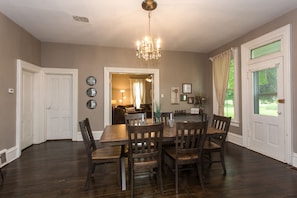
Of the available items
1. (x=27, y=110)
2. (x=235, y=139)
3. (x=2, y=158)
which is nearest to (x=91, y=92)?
(x=27, y=110)

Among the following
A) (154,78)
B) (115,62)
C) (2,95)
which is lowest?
(2,95)

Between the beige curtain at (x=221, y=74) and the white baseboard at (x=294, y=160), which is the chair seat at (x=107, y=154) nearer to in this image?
the white baseboard at (x=294, y=160)

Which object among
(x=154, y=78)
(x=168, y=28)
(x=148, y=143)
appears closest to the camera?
(x=148, y=143)

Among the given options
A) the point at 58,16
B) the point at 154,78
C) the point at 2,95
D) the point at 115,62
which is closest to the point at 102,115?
the point at 115,62

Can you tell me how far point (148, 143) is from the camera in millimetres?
2184

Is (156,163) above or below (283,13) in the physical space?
below

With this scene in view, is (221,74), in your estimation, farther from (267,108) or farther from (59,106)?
(59,106)

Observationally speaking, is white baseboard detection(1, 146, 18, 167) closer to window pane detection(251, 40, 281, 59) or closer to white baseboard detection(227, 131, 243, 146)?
white baseboard detection(227, 131, 243, 146)

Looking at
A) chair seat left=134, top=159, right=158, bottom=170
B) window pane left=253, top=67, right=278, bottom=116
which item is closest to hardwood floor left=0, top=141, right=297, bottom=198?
chair seat left=134, top=159, right=158, bottom=170

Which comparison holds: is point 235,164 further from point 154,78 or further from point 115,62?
point 115,62

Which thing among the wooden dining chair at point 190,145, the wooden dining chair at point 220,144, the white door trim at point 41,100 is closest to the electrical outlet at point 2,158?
the white door trim at point 41,100

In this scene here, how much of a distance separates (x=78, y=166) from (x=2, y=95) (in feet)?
6.27

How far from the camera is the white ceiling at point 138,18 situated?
2.90 meters

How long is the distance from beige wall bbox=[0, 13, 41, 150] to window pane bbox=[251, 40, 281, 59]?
17.1ft
